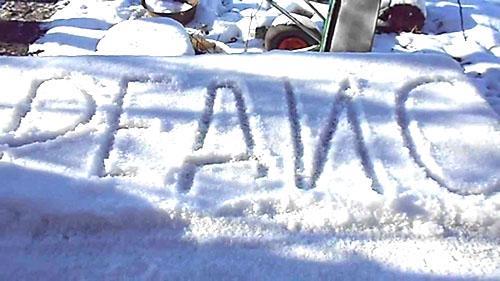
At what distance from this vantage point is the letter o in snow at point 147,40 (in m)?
2.85

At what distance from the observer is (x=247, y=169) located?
1445mm

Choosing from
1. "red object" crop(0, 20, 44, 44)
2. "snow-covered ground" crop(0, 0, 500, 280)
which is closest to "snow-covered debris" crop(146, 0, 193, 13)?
"red object" crop(0, 20, 44, 44)

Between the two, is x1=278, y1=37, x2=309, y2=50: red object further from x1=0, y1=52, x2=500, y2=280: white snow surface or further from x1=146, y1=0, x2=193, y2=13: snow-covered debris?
x1=0, y1=52, x2=500, y2=280: white snow surface

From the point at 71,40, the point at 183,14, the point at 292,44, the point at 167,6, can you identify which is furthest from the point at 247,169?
the point at 167,6

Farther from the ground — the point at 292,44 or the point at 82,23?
the point at 292,44

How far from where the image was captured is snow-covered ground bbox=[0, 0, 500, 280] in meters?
1.27

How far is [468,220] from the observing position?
1.36m

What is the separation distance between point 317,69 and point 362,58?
4.6 inches

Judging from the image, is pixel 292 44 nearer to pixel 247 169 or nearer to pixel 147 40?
pixel 147 40

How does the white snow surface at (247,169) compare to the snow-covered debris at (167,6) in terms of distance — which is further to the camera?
the snow-covered debris at (167,6)

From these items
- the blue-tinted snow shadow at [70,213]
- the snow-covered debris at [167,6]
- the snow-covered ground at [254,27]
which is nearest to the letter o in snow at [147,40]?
the snow-covered ground at [254,27]

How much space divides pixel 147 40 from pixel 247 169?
1.61 metres

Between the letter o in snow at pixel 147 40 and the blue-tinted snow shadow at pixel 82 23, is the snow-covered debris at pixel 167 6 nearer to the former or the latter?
the blue-tinted snow shadow at pixel 82 23

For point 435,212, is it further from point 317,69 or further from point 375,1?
point 375,1
